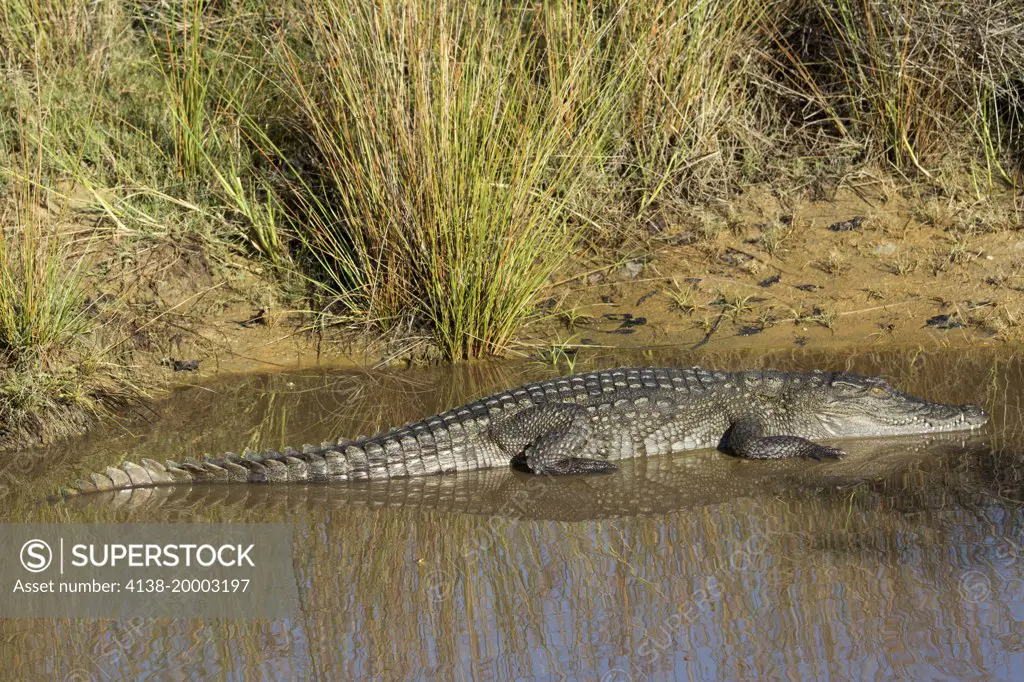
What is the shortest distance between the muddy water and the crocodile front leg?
0.09 metres

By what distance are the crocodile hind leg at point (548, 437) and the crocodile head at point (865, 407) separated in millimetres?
1136

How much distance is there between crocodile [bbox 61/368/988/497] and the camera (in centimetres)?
498

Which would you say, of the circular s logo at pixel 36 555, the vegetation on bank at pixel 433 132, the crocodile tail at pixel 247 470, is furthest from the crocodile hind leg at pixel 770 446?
the circular s logo at pixel 36 555

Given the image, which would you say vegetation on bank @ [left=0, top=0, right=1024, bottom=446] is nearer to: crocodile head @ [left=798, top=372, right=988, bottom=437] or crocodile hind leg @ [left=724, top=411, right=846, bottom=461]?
crocodile hind leg @ [left=724, top=411, right=846, bottom=461]

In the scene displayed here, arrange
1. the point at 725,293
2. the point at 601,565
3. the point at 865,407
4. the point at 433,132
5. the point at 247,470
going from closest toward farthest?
the point at 601,565
the point at 247,470
the point at 865,407
the point at 433,132
the point at 725,293

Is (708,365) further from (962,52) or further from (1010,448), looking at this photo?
(962,52)

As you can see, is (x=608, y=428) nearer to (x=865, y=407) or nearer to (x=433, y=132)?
(x=865, y=407)

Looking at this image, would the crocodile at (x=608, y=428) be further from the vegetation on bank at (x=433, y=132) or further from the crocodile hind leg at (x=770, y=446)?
the vegetation on bank at (x=433, y=132)

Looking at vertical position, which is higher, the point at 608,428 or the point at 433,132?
the point at 433,132

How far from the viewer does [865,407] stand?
547cm

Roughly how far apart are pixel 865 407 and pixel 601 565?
2.00 m

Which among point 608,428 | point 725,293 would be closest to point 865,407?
point 608,428

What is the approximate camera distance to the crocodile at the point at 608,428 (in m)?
4.98

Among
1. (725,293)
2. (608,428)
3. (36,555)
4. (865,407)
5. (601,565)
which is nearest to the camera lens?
(601,565)
